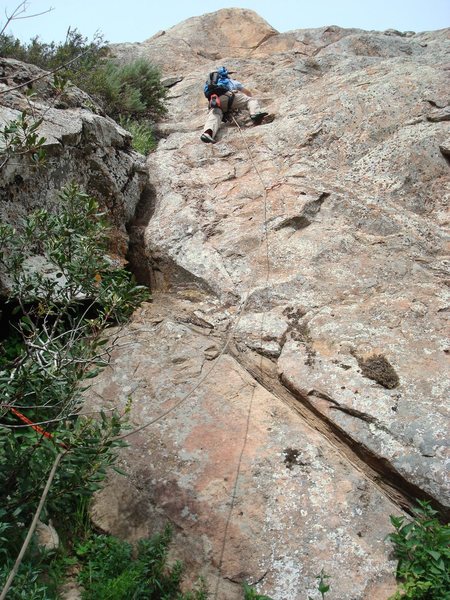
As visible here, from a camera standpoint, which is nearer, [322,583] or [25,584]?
[25,584]


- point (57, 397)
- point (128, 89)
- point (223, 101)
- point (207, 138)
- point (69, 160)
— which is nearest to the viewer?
point (57, 397)

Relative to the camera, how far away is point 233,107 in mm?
8344

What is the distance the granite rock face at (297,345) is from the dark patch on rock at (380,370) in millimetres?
11

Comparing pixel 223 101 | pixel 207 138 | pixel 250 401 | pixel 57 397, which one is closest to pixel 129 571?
pixel 57 397

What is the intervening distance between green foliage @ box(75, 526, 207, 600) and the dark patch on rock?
71.7 inches

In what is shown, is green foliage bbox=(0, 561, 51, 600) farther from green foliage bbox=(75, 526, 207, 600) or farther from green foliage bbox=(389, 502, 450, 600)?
green foliage bbox=(389, 502, 450, 600)

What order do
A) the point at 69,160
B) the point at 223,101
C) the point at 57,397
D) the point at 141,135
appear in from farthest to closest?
the point at 223,101, the point at 141,135, the point at 69,160, the point at 57,397

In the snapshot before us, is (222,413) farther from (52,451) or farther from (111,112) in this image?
(111,112)

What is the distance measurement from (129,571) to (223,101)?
6812 mm

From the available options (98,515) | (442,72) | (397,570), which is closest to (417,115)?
(442,72)

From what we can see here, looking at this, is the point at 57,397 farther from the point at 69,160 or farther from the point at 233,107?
the point at 233,107

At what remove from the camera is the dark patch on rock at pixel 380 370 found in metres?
3.96

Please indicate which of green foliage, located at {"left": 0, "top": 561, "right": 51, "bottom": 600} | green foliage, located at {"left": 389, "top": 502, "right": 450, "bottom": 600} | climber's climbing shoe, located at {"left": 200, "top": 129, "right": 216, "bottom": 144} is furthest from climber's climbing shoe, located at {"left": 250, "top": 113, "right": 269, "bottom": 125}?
green foliage, located at {"left": 0, "top": 561, "right": 51, "bottom": 600}

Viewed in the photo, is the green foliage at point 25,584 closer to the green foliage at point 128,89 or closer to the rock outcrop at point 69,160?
the rock outcrop at point 69,160
